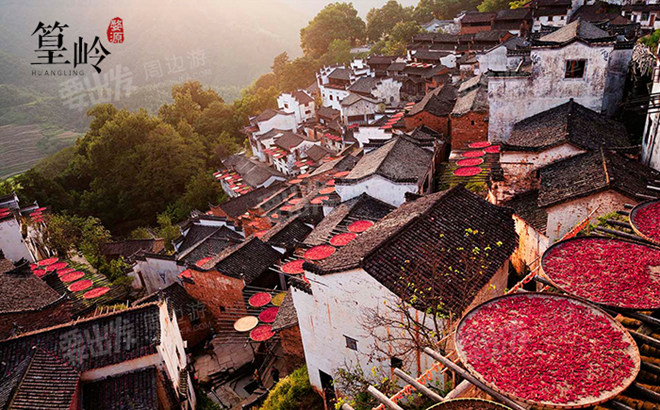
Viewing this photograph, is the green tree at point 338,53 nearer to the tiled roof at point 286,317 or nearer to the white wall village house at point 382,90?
the white wall village house at point 382,90

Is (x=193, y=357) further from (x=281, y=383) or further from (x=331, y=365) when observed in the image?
(x=331, y=365)

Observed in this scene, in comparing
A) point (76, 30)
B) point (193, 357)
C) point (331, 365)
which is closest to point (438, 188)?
point (331, 365)

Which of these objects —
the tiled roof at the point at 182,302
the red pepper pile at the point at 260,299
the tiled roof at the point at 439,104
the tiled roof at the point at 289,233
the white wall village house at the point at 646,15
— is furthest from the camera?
the white wall village house at the point at 646,15

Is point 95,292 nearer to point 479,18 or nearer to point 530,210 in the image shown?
point 530,210

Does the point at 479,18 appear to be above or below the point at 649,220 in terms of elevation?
above

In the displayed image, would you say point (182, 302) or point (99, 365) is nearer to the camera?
point (99, 365)

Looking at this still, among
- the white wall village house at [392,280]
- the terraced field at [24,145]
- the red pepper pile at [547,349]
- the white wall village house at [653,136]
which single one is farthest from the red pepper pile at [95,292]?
the terraced field at [24,145]

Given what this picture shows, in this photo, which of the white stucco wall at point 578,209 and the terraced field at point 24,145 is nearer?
the white stucco wall at point 578,209

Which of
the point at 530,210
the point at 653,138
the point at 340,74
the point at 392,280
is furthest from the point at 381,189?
the point at 340,74
